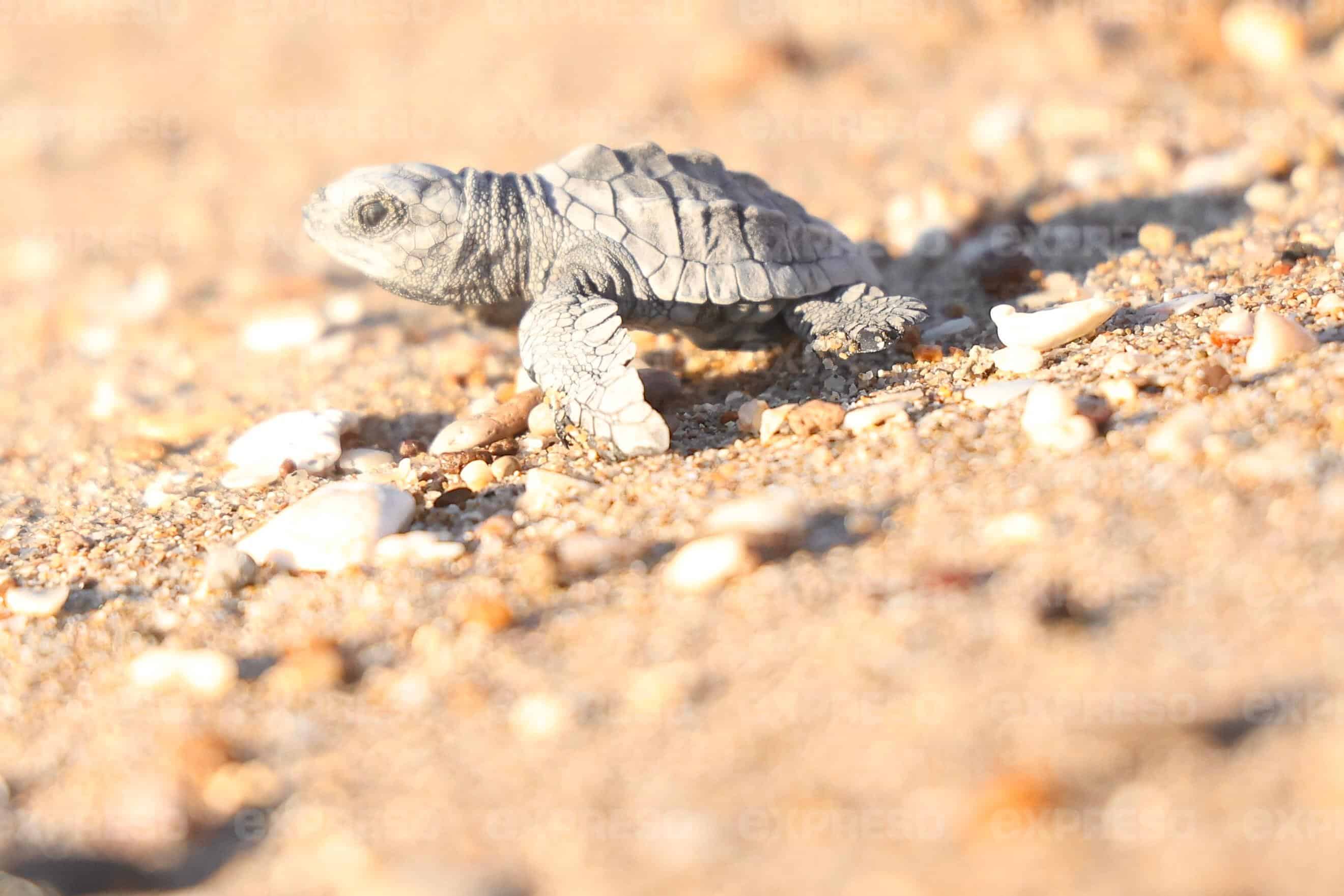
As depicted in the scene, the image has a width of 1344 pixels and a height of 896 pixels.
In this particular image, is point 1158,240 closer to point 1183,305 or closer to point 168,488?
point 1183,305

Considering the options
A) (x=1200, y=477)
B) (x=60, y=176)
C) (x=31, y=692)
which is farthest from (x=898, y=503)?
(x=60, y=176)

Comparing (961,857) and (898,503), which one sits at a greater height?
(898,503)

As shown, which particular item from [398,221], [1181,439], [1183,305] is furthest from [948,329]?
[398,221]

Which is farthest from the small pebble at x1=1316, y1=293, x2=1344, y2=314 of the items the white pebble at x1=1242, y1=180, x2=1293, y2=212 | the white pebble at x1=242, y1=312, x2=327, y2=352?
the white pebble at x1=242, y1=312, x2=327, y2=352

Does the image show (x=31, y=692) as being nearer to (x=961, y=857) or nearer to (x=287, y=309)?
(x=961, y=857)

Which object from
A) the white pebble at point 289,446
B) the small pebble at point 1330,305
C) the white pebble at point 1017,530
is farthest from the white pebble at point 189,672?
the small pebble at point 1330,305

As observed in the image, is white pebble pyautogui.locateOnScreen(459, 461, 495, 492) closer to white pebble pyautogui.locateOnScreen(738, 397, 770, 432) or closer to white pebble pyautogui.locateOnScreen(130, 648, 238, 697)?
white pebble pyautogui.locateOnScreen(738, 397, 770, 432)
